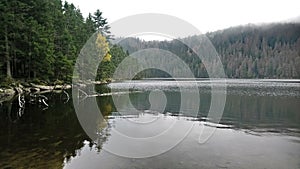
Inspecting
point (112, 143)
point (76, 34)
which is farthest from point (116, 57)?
point (112, 143)

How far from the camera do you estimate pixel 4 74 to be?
4156cm

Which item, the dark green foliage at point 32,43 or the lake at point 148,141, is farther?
the dark green foliage at point 32,43

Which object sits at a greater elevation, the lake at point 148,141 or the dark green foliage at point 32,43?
the dark green foliage at point 32,43

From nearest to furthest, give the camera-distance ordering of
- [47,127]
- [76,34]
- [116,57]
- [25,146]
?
[25,146]
[47,127]
[76,34]
[116,57]

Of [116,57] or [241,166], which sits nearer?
[241,166]

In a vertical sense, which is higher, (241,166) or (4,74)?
(4,74)

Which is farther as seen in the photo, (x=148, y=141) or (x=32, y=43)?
(x=32, y=43)

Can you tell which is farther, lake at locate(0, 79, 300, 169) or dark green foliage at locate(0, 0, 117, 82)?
dark green foliage at locate(0, 0, 117, 82)

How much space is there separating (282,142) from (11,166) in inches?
516

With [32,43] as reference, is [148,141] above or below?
below

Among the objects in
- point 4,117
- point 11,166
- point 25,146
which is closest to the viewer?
point 11,166

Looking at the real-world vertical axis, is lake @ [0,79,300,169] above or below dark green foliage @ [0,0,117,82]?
below

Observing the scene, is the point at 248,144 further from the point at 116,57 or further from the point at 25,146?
Result: the point at 116,57

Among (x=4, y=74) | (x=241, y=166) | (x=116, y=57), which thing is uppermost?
(x=116, y=57)
